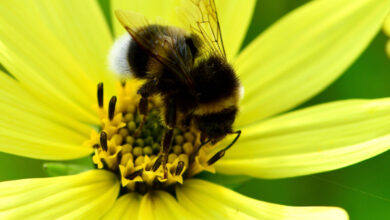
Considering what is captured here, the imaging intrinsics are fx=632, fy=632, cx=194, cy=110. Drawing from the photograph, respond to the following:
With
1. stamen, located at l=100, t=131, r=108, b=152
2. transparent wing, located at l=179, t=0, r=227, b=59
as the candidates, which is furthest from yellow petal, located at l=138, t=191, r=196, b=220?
transparent wing, located at l=179, t=0, r=227, b=59

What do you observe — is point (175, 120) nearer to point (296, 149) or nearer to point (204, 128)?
point (204, 128)

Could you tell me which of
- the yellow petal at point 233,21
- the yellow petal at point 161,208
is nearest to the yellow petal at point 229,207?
the yellow petal at point 161,208

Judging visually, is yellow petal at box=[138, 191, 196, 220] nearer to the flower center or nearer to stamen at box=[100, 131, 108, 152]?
the flower center

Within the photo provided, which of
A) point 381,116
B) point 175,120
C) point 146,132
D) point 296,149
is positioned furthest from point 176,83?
point 381,116

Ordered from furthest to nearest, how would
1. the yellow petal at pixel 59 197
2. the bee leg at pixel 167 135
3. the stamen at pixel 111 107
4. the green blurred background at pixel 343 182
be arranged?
the green blurred background at pixel 343 182 < the stamen at pixel 111 107 < the bee leg at pixel 167 135 < the yellow petal at pixel 59 197

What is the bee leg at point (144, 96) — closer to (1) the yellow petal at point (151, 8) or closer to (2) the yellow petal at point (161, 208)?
(2) the yellow petal at point (161, 208)

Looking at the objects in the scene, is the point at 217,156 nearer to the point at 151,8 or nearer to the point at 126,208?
the point at 126,208
